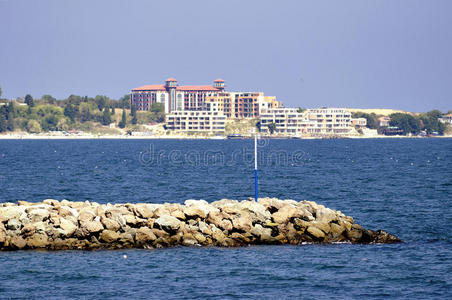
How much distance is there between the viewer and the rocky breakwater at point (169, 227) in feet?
97.6

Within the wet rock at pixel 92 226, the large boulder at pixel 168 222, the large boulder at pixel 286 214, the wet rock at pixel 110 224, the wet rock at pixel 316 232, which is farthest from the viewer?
the large boulder at pixel 286 214

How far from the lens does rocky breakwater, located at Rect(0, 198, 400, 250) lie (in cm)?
2973

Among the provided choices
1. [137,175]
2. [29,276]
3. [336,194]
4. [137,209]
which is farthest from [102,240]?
[137,175]

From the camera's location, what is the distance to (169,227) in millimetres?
30266

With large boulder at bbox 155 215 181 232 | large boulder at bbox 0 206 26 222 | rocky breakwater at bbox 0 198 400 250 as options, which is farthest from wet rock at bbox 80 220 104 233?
large boulder at bbox 0 206 26 222

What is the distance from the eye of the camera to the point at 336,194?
53.2 meters

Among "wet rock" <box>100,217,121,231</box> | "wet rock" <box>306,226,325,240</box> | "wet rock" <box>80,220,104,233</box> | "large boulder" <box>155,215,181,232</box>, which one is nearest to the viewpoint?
"wet rock" <box>80,220,104,233</box>

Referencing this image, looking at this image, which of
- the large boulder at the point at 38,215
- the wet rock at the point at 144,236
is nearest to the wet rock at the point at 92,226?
the wet rock at the point at 144,236

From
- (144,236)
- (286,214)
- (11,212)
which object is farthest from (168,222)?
(11,212)

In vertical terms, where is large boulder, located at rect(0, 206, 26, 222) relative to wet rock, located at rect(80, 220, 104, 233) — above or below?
above

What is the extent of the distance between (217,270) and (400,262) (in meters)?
6.72

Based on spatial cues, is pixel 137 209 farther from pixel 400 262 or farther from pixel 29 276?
pixel 400 262

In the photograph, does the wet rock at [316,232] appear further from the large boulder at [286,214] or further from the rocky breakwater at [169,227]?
the large boulder at [286,214]

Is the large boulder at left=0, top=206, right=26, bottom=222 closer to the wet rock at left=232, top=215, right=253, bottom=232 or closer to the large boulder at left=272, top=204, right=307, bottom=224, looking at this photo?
the wet rock at left=232, top=215, right=253, bottom=232
